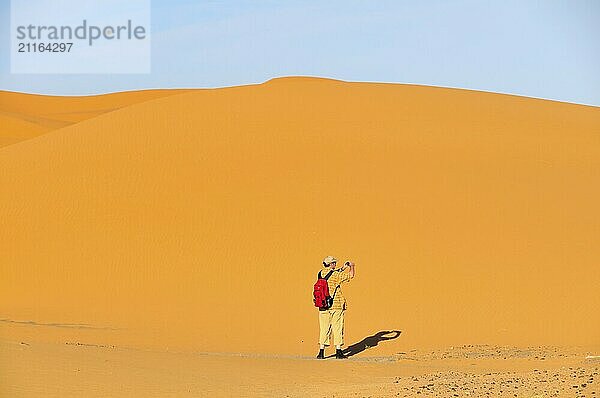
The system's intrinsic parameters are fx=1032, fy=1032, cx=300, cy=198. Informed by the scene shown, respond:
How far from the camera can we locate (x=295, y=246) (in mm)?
23047

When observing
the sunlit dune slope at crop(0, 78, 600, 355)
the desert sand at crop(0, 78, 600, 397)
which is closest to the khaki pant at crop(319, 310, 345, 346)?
the desert sand at crop(0, 78, 600, 397)

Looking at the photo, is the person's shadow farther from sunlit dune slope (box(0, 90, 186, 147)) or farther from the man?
sunlit dune slope (box(0, 90, 186, 147))

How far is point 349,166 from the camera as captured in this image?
90.2 ft

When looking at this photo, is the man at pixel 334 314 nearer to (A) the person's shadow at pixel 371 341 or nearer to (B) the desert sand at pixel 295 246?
(B) the desert sand at pixel 295 246

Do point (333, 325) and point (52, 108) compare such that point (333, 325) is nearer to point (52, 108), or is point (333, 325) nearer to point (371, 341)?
point (371, 341)

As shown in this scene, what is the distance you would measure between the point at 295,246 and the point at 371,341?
6.07 m

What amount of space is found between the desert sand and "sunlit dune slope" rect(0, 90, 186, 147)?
97.5ft

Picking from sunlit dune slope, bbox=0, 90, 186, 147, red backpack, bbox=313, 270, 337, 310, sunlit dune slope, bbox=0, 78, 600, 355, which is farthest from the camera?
sunlit dune slope, bbox=0, 90, 186, 147

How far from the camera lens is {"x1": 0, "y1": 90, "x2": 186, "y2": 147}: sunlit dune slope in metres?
62.9

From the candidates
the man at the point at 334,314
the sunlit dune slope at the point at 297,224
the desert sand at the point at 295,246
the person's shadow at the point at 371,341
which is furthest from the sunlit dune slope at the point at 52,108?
the man at the point at 334,314

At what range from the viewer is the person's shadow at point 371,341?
16.2 metres

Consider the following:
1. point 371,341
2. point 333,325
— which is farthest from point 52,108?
point 333,325

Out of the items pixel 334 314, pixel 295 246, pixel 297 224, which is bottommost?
pixel 334 314

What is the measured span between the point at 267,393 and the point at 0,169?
838 inches
